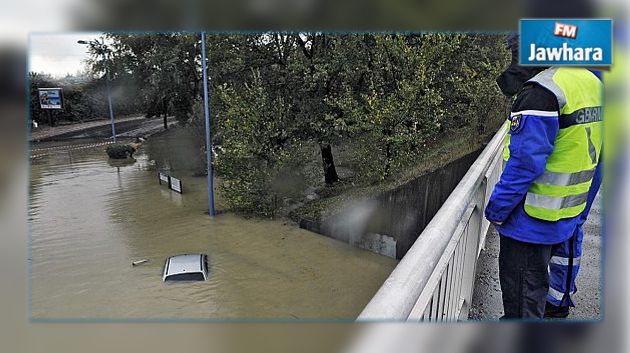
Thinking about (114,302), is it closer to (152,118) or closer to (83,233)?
(83,233)

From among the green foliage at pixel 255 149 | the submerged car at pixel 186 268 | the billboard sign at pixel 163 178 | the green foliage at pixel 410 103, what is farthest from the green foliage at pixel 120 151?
the submerged car at pixel 186 268

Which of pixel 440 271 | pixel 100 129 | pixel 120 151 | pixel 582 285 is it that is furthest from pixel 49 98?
pixel 582 285

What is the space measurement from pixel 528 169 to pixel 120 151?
135 inches

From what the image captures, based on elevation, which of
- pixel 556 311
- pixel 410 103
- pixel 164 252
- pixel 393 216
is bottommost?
pixel 164 252

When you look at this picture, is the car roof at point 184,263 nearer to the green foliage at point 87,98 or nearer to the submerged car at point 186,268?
the submerged car at point 186,268

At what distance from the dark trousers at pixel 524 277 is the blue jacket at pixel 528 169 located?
0.10 feet

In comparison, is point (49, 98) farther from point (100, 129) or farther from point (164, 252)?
point (164, 252)

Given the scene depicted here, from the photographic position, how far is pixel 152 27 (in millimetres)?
1214

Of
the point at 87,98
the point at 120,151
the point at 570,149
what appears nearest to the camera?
the point at 570,149

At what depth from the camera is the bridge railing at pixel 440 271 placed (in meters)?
0.56

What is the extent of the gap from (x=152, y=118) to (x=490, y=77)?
8.63 ft

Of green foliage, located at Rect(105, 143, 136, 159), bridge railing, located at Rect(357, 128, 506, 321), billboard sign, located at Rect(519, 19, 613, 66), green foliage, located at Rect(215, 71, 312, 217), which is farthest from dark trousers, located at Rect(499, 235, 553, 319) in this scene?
green foliage, located at Rect(215, 71, 312, 217)

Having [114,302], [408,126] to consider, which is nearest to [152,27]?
[408,126]

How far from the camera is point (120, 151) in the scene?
3.61 metres
